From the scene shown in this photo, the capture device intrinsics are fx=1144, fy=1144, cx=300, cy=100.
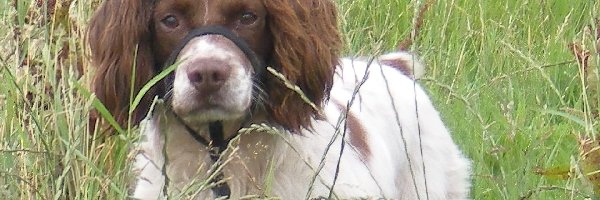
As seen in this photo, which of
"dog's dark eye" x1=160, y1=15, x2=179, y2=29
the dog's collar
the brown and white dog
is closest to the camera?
the brown and white dog

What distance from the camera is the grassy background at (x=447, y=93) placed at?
2.90 m

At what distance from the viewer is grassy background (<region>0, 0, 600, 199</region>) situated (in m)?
2.90

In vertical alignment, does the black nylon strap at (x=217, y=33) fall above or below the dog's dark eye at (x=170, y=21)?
below

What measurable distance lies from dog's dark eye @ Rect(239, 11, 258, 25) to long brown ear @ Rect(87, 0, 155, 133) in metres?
0.26

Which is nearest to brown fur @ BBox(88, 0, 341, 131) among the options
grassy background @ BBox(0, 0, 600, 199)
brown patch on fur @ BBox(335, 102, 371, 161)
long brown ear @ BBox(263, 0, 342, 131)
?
long brown ear @ BBox(263, 0, 342, 131)

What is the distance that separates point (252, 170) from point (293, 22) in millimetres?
453

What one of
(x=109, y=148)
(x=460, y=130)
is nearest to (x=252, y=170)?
(x=109, y=148)

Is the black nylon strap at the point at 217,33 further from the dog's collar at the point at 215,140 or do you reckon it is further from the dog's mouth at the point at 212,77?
the dog's collar at the point at 215,140

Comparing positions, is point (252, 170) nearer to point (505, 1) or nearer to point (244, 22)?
point (244, 22)

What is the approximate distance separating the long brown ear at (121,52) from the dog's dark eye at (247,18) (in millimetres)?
260

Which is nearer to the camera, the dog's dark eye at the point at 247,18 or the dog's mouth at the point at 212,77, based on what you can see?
the dog's mouth at the point at 212,77

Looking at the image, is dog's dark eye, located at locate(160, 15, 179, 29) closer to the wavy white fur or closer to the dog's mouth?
the dog's mouth

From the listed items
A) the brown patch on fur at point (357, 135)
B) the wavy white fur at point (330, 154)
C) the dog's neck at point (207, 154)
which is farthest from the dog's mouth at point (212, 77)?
the brown patch on fur at point (357, 135)

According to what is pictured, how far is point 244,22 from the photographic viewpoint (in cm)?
302
